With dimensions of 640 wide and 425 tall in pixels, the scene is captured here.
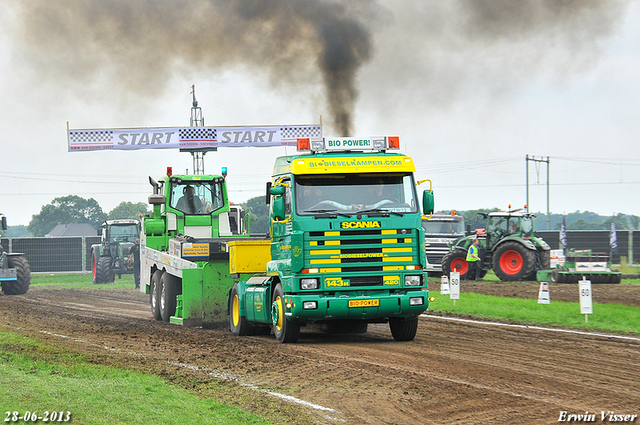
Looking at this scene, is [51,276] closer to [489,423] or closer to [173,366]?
[173,366]

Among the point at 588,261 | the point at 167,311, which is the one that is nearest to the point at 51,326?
the point at 167,311

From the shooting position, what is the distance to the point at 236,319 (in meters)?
14.4

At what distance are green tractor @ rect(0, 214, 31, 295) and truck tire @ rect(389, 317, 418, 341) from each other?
1909cm

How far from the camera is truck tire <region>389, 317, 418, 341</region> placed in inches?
506

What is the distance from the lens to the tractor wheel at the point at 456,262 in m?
29.2

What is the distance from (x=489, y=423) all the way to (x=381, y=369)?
111 inches

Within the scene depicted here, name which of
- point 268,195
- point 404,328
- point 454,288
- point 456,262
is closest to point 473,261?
point 456,262

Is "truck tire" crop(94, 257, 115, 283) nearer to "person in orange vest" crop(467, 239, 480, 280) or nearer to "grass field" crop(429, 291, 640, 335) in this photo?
"person in orange vest" crop(467, 239, 480, 280)

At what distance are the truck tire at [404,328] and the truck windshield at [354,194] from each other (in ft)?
6.94

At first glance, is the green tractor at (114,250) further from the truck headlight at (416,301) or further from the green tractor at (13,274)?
the truck headlight at (416,301)

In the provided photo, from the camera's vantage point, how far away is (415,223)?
1188 centimetres

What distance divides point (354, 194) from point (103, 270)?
79.8ft

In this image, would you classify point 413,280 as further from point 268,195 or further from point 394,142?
point 268,195
